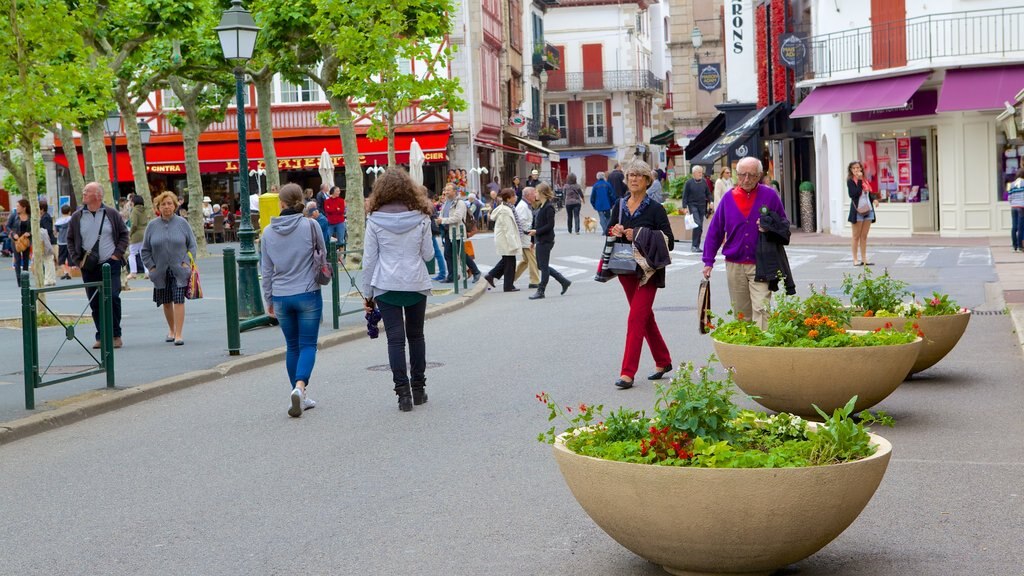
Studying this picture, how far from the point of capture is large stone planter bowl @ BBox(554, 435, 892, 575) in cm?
489

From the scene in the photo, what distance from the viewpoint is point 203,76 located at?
31859 millimetres

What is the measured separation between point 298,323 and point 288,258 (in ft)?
1.57

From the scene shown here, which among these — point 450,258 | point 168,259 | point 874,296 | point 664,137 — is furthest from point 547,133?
point 874,296

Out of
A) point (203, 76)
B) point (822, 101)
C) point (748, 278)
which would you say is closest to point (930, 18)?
point (822, 101)

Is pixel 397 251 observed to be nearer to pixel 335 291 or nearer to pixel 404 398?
pixel 404 398

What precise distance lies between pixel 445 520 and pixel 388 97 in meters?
19.5

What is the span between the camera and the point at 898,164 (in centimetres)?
3203

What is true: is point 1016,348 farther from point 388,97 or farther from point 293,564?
point 388,97

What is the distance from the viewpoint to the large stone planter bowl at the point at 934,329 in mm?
9906

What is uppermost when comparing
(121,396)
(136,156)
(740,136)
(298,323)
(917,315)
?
(740,136)

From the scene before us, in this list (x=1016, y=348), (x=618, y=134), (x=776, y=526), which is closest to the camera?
(x=776, y=526)

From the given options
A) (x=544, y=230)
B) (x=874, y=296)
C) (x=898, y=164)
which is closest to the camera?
(x=874, y=296)

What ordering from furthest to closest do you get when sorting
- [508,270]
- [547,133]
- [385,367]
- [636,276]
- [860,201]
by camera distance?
1. [547,133]
2. [860,201]
3. [508,270]
4. [385,367]
5. [636,276]

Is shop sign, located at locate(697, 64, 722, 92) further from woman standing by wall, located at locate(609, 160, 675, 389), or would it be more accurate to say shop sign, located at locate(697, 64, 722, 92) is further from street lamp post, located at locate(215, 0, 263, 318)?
woman standing by wall, located at locate(609, 160, 675, 389)
